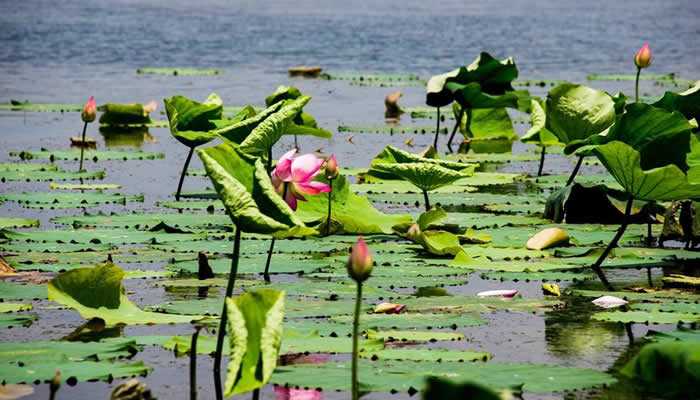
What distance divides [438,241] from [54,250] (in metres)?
1.21

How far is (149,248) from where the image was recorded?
400 cm

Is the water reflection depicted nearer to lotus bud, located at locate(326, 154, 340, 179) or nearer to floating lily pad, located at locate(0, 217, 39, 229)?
floating lily pad, located at locate(0, 217, 39, 229)

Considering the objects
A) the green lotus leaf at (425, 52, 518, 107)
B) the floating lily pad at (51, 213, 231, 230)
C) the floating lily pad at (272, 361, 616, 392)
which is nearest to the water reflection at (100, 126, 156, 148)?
the green lotus leaf at (425, 52, 518, 107)

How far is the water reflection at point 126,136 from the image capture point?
750 cm

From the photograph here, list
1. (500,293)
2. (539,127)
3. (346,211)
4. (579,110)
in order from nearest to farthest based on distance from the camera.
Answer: (500,293) → (346,211) → (579,110) → (539,127)

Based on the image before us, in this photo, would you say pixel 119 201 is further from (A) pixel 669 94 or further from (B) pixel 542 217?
(A) pixel 669 94

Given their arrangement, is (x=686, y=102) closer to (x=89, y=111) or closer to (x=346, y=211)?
(x=346, y=211)

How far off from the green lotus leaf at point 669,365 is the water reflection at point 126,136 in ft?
19.0

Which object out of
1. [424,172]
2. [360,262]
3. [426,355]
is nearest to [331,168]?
[424,172]

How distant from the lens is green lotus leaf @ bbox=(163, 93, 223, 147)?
193 inches

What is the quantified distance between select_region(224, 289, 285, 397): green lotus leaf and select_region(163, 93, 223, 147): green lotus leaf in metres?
2.80

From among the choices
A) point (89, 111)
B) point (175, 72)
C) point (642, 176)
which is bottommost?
point (642, 176)

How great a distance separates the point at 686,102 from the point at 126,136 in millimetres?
4285

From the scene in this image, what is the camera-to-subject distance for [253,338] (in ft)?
6.95
